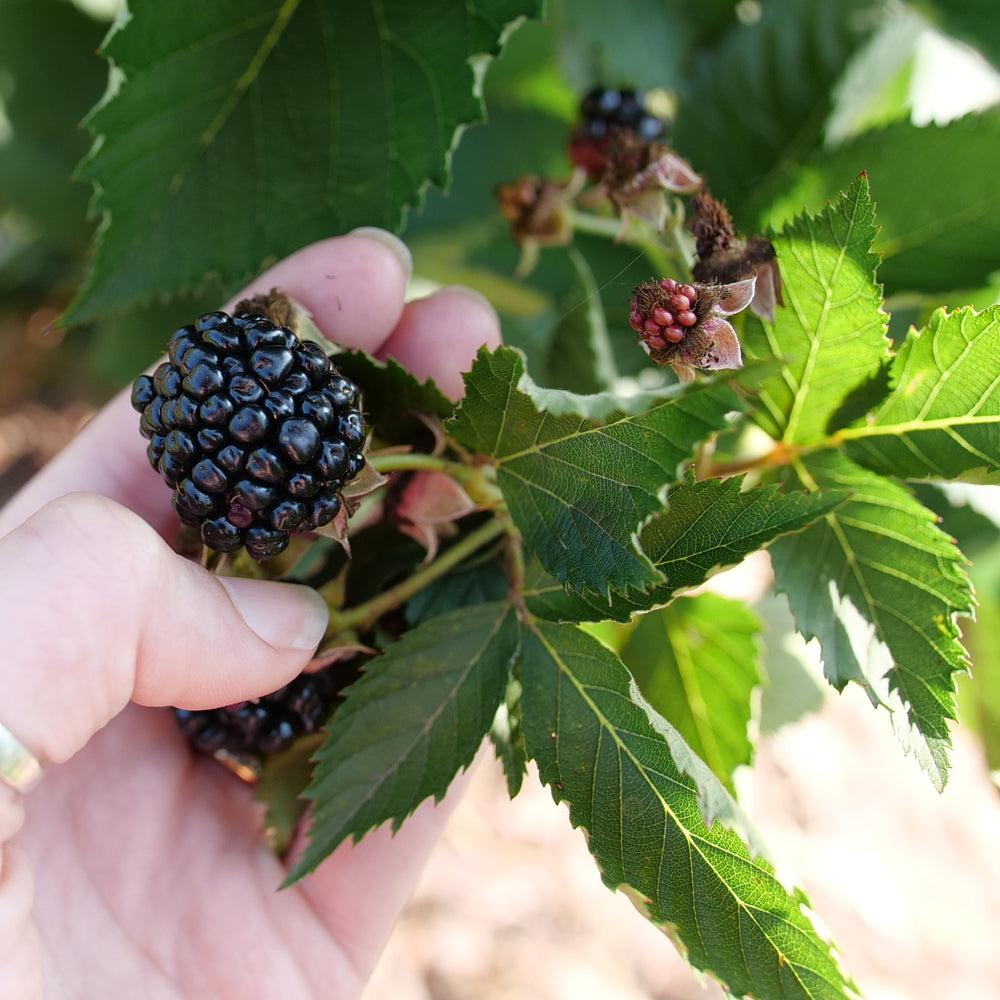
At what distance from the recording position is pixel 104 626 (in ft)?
1.80

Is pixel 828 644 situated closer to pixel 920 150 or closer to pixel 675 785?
pixel 675 785

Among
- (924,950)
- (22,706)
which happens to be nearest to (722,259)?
(22,706)

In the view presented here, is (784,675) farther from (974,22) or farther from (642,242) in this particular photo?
(974,22)

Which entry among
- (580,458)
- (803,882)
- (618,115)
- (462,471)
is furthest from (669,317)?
(803,882)

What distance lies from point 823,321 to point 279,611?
0.42 m

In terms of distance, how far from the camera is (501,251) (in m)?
1.18

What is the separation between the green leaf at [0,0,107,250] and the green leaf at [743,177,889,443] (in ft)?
3.16

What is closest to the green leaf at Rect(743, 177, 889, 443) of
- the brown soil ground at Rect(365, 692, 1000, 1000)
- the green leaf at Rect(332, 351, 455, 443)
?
the green leaf at Rect(332, 351, 455, 443)

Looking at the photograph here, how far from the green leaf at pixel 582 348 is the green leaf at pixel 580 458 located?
24cm

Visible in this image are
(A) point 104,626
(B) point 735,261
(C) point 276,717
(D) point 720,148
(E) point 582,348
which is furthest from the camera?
(D) point 720,148

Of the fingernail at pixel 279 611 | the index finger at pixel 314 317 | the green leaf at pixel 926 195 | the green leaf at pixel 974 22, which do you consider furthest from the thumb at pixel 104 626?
the green leaf at pixel 974 22

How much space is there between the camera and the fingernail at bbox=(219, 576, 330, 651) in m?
0.62

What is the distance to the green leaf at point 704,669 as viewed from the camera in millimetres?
796

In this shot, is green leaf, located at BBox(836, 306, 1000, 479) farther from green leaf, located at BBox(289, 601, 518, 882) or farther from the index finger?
the index finger
